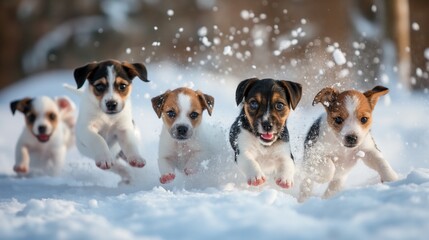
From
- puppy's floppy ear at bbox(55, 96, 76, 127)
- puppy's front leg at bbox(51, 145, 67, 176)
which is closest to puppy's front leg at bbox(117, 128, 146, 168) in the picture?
puppy's front leg at bbox(51, 145, 67, 176)

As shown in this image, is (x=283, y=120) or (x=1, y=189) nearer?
(x=283, y=120)

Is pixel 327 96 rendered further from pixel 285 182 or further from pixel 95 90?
pixel 95 90

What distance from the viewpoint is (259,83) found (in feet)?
15.0

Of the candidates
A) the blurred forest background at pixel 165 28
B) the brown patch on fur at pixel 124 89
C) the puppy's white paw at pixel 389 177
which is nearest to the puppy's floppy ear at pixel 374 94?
the puppy's white paw at pixel 389 177

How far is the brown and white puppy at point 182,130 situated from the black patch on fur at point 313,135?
0.82 metres

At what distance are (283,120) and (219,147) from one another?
2.91 ft

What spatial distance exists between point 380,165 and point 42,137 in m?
3.73

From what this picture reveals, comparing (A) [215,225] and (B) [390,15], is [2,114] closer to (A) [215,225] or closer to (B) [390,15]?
(B) [390,15]

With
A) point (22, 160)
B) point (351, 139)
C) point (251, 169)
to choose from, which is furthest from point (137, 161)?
point (22, 160)

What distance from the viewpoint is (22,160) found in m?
6.62

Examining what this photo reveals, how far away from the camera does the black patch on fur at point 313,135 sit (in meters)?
4.78

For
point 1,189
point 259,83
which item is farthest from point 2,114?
point 259,83

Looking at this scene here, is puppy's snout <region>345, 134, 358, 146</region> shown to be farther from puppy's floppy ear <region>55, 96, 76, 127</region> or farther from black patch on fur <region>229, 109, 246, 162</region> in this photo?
puppy's floppy ear <region>55, 96, 76, 127</region>

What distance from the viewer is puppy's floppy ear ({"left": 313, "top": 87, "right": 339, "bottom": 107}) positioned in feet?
15.3
